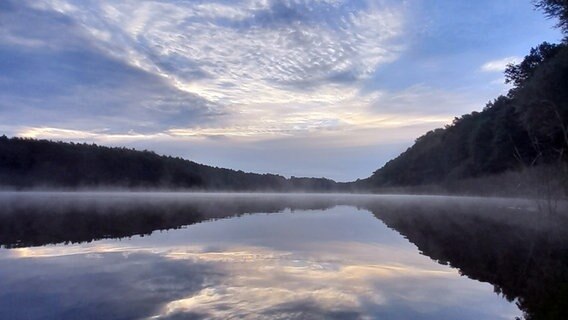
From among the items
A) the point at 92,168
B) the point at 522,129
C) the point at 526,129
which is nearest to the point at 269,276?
the point at 526,129

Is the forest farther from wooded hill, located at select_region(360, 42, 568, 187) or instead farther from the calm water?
the calm water

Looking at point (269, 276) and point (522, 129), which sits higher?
point (522, 129)

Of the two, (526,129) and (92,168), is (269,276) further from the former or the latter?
(92,168)

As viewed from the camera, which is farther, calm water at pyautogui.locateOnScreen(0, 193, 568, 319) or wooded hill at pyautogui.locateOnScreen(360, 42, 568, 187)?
wooded hill at pyautogui.locateOnScreen(360, 42, 568, 187)

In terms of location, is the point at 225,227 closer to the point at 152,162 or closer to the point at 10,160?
the point at 10,160

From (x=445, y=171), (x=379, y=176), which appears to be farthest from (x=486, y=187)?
(x=379, y=176)

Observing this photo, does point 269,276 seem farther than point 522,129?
No

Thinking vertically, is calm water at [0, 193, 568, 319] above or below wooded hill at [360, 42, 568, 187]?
below

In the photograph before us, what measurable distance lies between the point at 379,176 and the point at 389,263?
169070mm

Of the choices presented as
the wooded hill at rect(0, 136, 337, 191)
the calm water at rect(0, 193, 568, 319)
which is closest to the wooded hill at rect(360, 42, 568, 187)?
the calm water at rect(0, 193, 568, 319)

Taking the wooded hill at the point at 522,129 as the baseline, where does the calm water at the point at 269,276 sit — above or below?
below

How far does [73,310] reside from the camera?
695 cm

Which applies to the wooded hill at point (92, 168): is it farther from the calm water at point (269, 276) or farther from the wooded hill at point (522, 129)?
the calm water at point (269, 276)

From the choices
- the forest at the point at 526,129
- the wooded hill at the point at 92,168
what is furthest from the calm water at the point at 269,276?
the wooded hill at the point at 92,168
